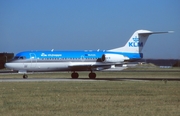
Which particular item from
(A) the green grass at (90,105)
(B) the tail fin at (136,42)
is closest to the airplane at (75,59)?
(B) the tail fin at (136,42)

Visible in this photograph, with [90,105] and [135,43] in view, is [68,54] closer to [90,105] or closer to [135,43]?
[135,43]

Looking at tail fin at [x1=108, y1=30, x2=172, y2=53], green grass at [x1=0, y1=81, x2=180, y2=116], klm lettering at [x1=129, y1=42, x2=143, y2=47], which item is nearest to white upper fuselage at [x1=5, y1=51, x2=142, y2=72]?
tail fin at [x1=108, y1=30, x2=172, y2=53]

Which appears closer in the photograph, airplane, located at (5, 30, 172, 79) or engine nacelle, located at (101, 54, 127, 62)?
airplane, located at (5, 30, 172, 79)

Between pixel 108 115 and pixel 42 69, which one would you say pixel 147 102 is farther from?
pixel 42 69

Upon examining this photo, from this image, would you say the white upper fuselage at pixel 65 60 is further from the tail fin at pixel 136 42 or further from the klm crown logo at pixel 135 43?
the klm crown logo at pixel 135 43

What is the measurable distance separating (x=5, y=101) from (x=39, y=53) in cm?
2709

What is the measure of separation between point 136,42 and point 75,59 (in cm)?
778

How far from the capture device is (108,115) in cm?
1598

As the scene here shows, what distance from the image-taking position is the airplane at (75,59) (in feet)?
154

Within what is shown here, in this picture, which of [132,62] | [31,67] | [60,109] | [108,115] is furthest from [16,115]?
[132,62]

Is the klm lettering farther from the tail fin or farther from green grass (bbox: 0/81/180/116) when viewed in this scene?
green grass (bbox: 0/81/180/116)

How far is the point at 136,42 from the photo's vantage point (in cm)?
5097

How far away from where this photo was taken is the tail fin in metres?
50.7

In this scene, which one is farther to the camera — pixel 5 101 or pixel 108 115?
pixel 5 101
